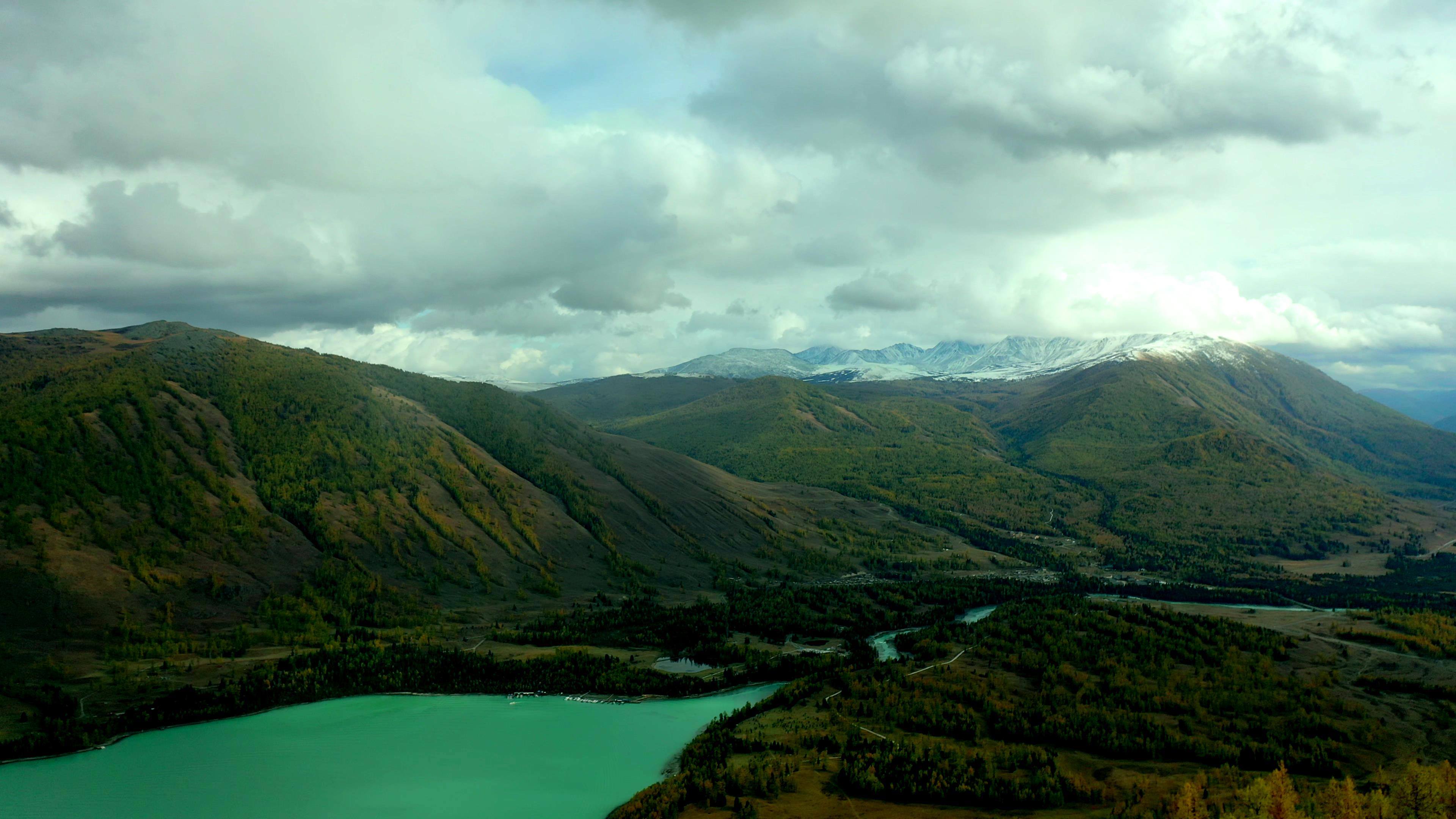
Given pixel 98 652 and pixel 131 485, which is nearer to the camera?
pixel 98 652

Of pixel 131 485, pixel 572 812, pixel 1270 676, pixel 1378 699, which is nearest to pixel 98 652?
pixel 131 485

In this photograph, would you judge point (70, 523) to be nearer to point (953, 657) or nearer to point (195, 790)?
point (195, 790)

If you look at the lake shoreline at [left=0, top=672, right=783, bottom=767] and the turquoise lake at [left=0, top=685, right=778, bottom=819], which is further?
the lake shoreline at [left=0, top=672, right=783, bottom=767]

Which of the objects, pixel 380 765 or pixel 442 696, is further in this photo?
pixel 442 696

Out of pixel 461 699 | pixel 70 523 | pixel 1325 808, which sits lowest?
pixel 461 699

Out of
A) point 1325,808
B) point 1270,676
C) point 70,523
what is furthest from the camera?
point 70,523

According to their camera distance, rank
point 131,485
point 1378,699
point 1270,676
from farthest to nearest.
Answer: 1. point 131,485
2. point 1270,676
3. point 1378,699

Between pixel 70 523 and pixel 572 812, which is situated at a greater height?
pixel 70 523

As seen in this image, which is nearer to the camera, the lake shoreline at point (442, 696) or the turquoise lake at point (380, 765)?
the turquoise lake at point (380, 765)
